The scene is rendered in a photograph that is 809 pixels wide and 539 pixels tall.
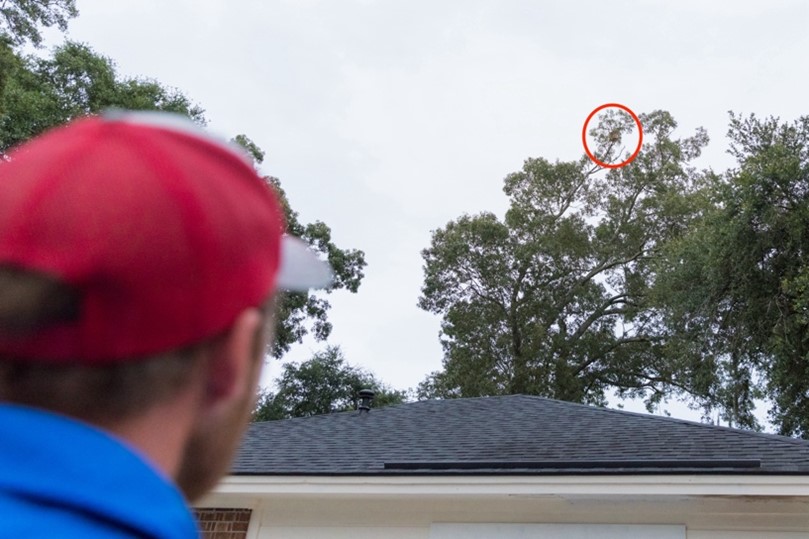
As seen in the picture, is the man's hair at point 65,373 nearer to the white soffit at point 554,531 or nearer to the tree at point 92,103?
the white soffit at point 554,531

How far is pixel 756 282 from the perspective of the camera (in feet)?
64.6

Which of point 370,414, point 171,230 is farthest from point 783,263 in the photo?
point 171,230

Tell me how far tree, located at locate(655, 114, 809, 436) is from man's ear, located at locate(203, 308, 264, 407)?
1798 cm

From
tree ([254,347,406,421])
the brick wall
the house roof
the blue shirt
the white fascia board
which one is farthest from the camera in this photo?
tree ([254,347,406,421])

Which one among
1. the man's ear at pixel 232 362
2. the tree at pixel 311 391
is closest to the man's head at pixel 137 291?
the man's ear at pixel 232 362

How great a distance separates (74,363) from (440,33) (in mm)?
29105

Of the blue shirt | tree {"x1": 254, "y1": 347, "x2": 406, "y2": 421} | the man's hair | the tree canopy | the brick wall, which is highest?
the tree canopy

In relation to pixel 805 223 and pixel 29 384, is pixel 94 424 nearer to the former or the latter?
pixel 29 384

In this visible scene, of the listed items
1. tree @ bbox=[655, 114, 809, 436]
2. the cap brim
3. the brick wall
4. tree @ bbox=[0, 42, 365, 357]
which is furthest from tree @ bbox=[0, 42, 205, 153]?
the cap brim

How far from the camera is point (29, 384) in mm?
814

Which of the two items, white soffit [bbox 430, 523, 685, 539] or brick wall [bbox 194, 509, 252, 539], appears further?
brick wall [bbox 194, 509, 252, 539]

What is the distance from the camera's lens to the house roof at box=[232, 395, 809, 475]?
7.15 m

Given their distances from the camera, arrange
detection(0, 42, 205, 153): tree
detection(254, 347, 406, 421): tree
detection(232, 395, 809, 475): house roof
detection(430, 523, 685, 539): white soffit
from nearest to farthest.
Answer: detection(430, 523, 685, 539): white soffit < detection(232, 395, 809, 475): house roof < detection(0, 42, 205, 153): tree < detection(254, 347, 406, 421): tree

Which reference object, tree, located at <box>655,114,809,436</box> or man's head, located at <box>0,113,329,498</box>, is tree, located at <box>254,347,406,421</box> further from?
man's head, located at <box>0,113,329,498</box>
